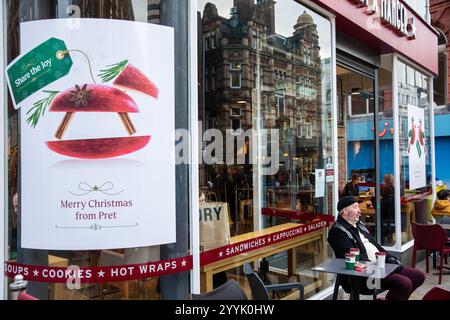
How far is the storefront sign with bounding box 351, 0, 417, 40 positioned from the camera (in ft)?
17.8

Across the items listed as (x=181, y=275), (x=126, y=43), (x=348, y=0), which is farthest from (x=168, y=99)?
(x=348, y=0)

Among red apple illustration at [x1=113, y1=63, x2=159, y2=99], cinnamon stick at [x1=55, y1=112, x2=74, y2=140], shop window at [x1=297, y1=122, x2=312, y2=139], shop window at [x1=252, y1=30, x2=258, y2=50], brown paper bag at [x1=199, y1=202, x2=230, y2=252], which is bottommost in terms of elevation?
brown paper bag at [x1=199, y1=202, x2=230, y2=252]

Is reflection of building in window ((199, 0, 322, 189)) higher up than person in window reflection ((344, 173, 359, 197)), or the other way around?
reflection of building in window ((199, 0, 322, 189))

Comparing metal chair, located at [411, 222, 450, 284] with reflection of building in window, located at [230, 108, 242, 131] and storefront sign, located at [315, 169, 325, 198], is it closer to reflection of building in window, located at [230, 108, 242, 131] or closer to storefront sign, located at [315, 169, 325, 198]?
storefront sign, located at [315, 169, 325, 198]

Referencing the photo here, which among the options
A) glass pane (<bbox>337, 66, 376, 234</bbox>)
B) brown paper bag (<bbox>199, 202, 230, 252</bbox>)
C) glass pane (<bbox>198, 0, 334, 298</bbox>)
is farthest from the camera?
glass pane (<bbox>337, 66, 376, 234</bbox>)

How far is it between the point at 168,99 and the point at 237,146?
2480mm

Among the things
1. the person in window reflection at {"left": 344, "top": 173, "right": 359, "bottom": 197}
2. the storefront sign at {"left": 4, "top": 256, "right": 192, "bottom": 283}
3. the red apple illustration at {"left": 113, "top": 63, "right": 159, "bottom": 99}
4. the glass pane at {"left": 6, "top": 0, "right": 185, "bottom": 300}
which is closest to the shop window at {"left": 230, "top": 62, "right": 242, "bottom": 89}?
the glass pane at {"left": 6, "top": 0, "right": 185, "bottom": 300}

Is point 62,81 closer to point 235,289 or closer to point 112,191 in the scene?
point 112,191

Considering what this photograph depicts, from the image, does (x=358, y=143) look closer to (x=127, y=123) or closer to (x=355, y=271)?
(x=355, y=271)

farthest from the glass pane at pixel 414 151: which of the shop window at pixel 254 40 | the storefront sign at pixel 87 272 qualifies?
the storefront sign at pixel 87 272

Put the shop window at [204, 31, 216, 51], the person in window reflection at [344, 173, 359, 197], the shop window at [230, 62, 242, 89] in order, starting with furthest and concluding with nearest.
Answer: the person in window reflection at [344, 173, 359, 197], the shop window at [230, 62, 242, 89], the shop window at [204, 31, 216, 51]

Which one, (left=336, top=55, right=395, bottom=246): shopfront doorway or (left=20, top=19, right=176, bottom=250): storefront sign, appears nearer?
(left=20, top=19, right=176, bottom=250): storefront sign

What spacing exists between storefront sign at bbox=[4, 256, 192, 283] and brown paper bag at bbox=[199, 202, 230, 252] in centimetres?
51

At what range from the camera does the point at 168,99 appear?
2.93 meters
